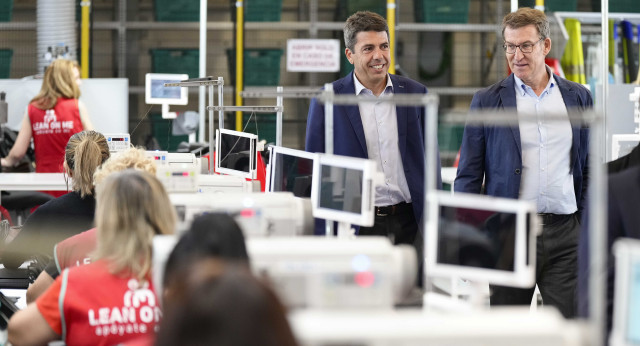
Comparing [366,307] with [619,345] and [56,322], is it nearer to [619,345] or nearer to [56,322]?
[619,345]

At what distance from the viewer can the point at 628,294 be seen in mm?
1871

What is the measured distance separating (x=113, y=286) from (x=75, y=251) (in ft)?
2.21

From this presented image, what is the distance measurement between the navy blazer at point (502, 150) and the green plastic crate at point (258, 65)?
5.72 m

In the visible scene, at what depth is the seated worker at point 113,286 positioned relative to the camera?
2510 mm

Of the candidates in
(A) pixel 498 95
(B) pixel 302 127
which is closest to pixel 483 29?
(B) pixel 302 127

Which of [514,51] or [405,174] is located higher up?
[514,51]

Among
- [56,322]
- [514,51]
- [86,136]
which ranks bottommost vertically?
[56,322]

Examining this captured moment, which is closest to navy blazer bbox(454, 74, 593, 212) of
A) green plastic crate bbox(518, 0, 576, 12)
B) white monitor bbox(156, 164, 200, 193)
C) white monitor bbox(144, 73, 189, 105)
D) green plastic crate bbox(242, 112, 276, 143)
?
white monitor bbox(156, 164, 200, 193)

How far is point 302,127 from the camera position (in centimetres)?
937

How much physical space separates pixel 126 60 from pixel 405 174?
6.20 metres

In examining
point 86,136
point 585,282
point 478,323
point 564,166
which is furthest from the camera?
point 86,136

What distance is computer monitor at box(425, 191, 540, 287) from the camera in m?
2.39

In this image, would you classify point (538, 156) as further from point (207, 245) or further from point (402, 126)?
point (207, 245)

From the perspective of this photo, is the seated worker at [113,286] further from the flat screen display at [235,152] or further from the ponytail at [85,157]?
the flat screen display at [235,152]
